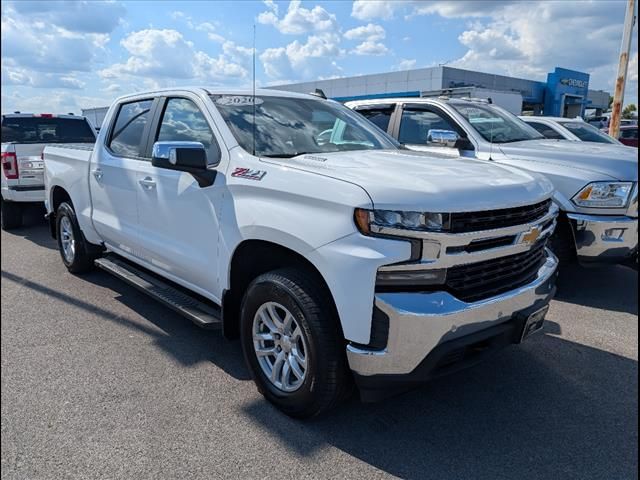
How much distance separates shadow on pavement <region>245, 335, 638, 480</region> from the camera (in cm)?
269

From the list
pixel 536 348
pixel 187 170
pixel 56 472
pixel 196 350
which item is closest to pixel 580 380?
pixel 536 348

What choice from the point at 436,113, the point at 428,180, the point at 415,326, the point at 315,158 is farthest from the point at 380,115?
the point at 415,326

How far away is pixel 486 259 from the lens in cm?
273

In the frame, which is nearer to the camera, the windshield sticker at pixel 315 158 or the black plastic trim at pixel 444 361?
the black plastic trim at pixel 444 361

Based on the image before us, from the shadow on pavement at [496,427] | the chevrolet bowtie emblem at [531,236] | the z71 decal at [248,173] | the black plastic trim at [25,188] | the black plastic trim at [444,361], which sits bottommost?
the shadow on pavement at [496,427]

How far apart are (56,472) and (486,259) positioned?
2423 millimetres

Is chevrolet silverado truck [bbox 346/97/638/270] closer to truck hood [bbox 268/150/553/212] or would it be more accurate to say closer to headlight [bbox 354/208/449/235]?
truck hood [bbox 268/150/553/212]

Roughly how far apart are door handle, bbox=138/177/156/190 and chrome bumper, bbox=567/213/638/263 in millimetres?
3911

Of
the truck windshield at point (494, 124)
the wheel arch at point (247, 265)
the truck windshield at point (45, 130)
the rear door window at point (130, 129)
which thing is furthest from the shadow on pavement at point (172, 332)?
the truck windshield at point (45, 130)

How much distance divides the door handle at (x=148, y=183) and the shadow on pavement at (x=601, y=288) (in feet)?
13.5

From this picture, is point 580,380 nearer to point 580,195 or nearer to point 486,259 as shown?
point 486,259

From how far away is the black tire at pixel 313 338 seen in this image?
2.70m

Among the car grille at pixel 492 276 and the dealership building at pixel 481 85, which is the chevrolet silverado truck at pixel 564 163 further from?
the dealership building at pixel 481 85

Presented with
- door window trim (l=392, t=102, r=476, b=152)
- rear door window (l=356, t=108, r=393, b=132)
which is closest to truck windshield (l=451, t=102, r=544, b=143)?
door window trim (l=392, t=102, r=476, b=152)
